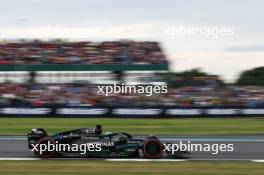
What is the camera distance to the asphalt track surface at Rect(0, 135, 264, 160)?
1158cm

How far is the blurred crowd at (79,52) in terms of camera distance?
34031 millimetres

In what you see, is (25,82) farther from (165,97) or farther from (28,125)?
(28,125)

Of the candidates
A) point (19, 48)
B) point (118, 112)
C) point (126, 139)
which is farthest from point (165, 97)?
point (126, 139)

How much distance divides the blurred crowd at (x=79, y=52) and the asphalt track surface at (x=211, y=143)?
17944 millimetres

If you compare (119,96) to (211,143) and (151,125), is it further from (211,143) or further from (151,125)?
(211,143)

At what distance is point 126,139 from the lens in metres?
11.1

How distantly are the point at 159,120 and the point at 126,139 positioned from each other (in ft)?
40.1

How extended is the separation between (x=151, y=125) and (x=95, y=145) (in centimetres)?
991

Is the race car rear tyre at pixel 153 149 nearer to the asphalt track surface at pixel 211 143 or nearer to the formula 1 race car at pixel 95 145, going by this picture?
the formula 1 race car at pixel 95 145

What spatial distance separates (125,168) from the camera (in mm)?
9727

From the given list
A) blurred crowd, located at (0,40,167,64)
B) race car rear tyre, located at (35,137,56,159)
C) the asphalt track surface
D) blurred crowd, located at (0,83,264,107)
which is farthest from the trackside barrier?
race car rear tyre, located at (35,137,56,159)

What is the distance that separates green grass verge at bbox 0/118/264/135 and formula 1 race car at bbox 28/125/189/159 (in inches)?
265

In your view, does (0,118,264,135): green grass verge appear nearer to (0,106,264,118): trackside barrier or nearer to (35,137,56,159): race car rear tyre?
(0,106,264,118): trackside barrier

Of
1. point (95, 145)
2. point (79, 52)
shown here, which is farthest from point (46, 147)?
point (79, 52)
